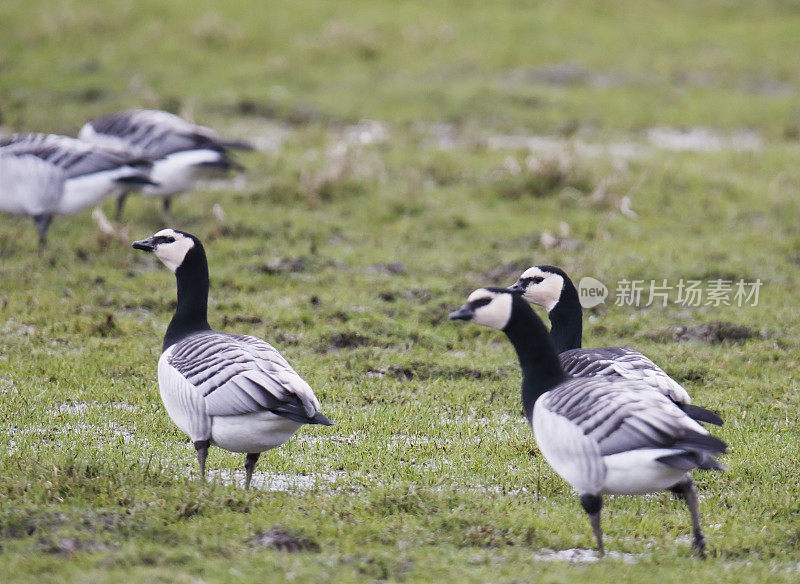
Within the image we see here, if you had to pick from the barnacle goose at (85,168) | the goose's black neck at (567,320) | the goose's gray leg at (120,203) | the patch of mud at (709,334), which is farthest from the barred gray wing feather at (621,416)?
the goose's gray leg at (120,203)

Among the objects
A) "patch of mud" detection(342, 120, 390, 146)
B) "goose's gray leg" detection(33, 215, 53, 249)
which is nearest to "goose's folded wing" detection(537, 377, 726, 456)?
"goose's gray leg" detection(33, 215, 53, 249)

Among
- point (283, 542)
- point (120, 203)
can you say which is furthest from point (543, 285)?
point (120, 203)

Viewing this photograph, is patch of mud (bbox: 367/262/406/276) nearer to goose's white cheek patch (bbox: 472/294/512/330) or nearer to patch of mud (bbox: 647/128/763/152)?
goose's white cheek patch (bbox: 472/294/512/330)

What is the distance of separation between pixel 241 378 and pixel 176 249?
1724mm

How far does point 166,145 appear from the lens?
12.5 metres

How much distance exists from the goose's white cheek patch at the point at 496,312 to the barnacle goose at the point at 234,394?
1.15 meters

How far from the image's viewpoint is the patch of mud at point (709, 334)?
10.3 metres

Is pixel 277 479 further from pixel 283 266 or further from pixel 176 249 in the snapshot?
pixel 283 266

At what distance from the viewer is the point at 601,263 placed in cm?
1196

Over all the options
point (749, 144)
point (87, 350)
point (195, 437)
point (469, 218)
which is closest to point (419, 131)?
point (469, 218)

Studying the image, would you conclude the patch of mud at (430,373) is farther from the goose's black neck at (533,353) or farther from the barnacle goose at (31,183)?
the barnacle goose at (31,183)

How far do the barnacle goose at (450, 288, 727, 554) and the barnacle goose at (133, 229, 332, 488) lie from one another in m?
1.19

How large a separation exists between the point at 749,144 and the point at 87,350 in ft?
43.6

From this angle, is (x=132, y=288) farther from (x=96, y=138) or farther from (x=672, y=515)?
(x=672, y=515)
